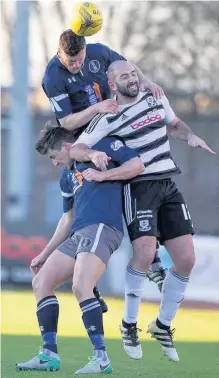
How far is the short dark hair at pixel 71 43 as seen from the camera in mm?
8875

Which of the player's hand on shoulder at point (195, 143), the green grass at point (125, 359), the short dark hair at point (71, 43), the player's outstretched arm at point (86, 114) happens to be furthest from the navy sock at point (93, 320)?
the short dark hair at point (71, 43)

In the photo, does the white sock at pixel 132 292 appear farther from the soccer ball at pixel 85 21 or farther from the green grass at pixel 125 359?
the soccer ball at pixel 85 21

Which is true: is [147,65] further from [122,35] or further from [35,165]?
[35,165]

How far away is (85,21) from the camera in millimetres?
8914

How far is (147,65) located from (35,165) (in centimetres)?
446

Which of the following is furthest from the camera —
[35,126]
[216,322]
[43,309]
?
[35,126]

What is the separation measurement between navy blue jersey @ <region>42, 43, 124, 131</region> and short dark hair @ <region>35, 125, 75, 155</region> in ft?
0.56

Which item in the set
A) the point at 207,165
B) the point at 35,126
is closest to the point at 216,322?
the point at 207,165

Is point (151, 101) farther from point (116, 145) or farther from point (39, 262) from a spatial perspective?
point (39, 262)

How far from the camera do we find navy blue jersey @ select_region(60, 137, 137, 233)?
28.6 ft

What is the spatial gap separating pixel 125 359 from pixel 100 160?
1988 mm

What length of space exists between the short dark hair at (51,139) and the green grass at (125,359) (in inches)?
62.2

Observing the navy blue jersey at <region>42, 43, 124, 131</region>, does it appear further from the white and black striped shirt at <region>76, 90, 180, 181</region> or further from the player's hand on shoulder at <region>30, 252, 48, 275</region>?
the player's hand on shoulder at <region>30, 252, 48, 275</region>

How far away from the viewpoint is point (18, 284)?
62.6 feet
